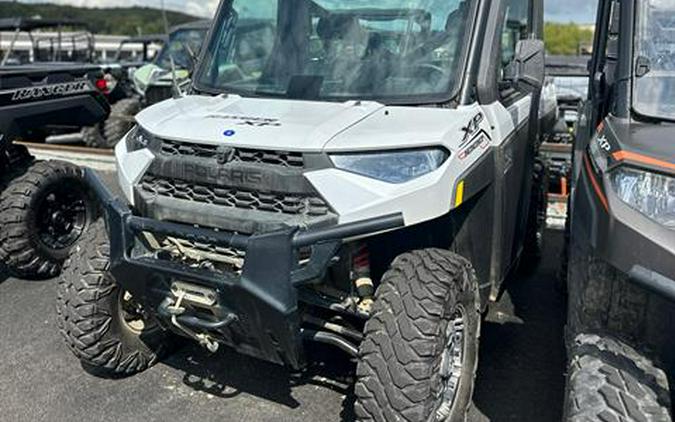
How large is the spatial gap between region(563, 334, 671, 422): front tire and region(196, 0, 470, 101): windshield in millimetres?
1427

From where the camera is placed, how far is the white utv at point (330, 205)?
2.76 m

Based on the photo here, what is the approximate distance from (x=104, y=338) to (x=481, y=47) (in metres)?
2.42

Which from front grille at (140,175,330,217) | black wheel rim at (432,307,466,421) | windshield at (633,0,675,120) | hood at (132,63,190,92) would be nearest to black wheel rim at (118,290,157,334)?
front grille at (140,175,330,217)

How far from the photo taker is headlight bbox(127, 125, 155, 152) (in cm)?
336

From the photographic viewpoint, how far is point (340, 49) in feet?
11.8

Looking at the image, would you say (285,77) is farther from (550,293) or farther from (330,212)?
(550,293)

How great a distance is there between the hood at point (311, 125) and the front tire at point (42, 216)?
2.11 m

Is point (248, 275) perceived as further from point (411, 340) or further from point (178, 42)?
point (178, 42)

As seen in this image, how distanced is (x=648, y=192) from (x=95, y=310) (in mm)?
2626

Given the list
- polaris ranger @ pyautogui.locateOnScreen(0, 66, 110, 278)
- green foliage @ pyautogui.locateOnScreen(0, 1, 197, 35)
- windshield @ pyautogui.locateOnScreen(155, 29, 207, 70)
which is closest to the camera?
polaris ranger @ pyautogui.locateOnScreen(0, 66, 110, 278)

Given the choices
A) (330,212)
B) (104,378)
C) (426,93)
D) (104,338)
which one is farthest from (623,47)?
(104,378)

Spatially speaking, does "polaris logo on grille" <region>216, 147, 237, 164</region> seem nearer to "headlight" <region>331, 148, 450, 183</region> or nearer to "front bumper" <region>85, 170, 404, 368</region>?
"front bumper" <region>85, 170, 404, 368</region>

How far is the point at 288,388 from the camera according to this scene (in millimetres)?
3705

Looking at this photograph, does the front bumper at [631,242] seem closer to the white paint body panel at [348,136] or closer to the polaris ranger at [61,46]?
the white paint body panel at [348,136]
